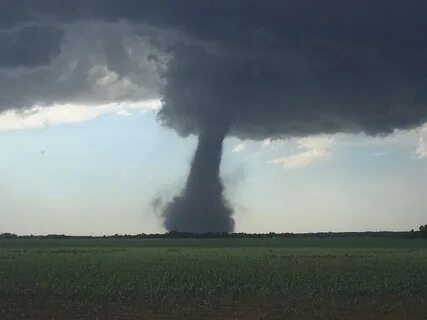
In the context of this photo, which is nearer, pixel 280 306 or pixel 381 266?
pixel 280 306

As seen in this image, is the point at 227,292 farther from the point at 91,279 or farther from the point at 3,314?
the point at 3,314

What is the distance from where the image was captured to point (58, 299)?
102ft

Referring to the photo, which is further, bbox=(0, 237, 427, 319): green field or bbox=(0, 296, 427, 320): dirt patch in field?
bbox=(0, 237, 427, 319): green field

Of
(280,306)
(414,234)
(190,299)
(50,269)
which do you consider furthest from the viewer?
(414,234)

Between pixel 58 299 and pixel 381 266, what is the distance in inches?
1032

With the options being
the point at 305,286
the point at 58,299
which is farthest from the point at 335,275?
the point at 58,299

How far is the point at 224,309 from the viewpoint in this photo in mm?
28531

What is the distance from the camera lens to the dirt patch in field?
26891mm

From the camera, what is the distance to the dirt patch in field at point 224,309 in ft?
88.2

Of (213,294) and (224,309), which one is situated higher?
(213,294)

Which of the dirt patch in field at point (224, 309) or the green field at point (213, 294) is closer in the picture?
the dirt patch in field at point (224, 309)

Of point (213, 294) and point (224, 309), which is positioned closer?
point (224, 309)

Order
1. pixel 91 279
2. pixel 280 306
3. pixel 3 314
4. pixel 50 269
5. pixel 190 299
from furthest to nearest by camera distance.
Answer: pixel 50 269
pixel 91 279
pixel 190 299
pixel 280 306
pixel 3 314

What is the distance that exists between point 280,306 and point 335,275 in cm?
1168
